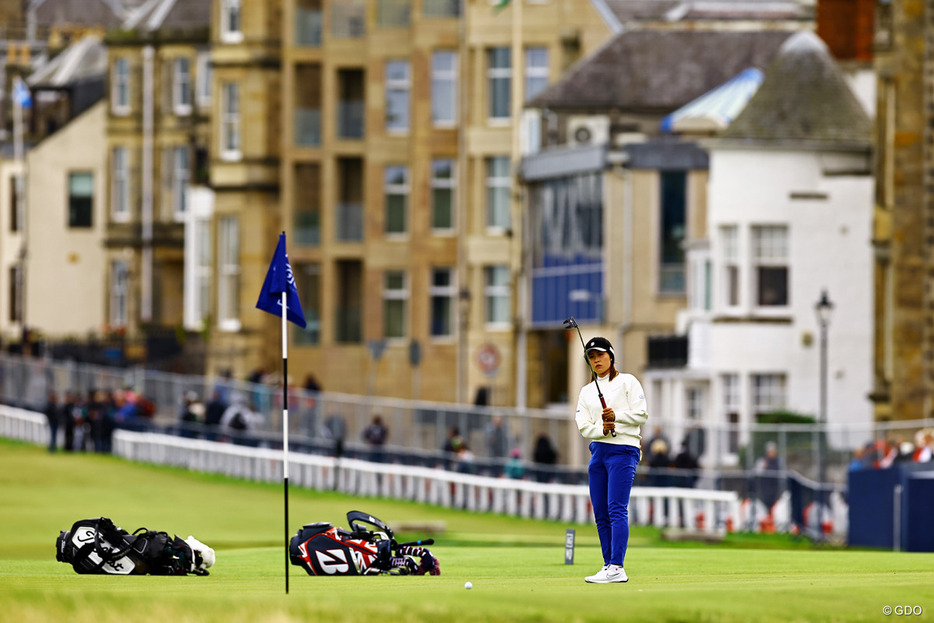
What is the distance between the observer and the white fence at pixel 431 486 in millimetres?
39531

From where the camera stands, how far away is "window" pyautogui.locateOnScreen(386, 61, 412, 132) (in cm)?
7075

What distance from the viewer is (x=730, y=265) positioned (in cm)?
5222

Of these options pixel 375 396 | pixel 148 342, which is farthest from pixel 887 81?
pixel 148 342

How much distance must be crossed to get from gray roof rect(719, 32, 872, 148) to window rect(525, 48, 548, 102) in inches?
565

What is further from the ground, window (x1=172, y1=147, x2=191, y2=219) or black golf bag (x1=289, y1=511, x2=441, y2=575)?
window (x1=172, y1=147, x2=191, y2=219)

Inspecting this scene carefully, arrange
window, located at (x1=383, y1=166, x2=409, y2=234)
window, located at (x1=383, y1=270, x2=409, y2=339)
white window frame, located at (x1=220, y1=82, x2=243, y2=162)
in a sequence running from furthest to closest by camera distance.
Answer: white window frame, located at (x1=220, y1=82, x2=243, y2=162), window, located at (x1=383, y1=166, x2=409, y2=234), window, located at (x1=383, y1=270, x2=409, y2=339)

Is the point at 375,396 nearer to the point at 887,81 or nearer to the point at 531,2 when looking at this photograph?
the point at 531,2

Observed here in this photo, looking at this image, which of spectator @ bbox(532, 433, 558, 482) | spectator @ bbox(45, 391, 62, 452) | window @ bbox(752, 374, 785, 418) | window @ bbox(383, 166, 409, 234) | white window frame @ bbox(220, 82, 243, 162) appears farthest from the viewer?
white window frame @ bbox(220, 82, 243, 162)

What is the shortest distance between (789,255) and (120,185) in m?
38.4

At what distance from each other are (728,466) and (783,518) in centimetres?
296

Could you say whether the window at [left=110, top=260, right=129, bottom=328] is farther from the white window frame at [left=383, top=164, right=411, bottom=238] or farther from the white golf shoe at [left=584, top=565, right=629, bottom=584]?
the white golf shoe at [left=584, top=565, right=629, bottom=584]

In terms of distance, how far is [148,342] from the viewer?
78.2 metres

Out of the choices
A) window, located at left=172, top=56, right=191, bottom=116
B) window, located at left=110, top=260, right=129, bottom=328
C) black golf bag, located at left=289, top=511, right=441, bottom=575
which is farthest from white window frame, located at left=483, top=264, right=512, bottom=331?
black golf bag, located at left=289, top=511, right=441, bottom=575

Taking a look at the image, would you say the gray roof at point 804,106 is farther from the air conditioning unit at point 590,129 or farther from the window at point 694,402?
the air conditioning unit at point 590,129
